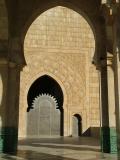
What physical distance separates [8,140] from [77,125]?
1202 cm

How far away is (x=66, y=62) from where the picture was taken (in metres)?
20.5

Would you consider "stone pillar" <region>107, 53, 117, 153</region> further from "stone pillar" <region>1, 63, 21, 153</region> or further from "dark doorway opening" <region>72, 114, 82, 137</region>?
"dark doorway opening" <region>72, 114, 82, 137</region>

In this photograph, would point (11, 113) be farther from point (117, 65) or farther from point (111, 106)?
point (117, 65)

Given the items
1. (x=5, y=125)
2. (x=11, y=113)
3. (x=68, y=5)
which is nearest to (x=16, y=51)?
(x=11, y=113)

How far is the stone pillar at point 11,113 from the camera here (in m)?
8.29

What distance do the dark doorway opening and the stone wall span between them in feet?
0.88

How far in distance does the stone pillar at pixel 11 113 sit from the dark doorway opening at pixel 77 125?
11.6 metres

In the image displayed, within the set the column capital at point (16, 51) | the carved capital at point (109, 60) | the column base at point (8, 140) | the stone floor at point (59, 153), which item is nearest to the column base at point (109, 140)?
the stone floor at point (59, 153)

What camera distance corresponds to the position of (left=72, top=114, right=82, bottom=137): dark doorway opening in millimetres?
19834

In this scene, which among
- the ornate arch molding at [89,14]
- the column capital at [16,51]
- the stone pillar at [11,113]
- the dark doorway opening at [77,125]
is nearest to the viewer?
the stone pillar at [11,113]

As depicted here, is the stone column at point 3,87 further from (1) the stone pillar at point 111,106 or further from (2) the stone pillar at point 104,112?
(1) the stone pillar at point 111,106

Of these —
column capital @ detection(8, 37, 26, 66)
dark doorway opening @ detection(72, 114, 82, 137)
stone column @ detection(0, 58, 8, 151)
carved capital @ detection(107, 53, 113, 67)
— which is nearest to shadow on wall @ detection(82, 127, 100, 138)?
dark doorway opening @ detection(72, 114, 82, 137)

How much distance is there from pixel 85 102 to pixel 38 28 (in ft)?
19.0

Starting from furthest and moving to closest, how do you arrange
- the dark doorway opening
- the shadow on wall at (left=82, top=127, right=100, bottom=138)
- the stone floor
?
the dark doorway opening, the shadow on wall at (left=82, top=127, right=100, bottom=138), the stone floor
